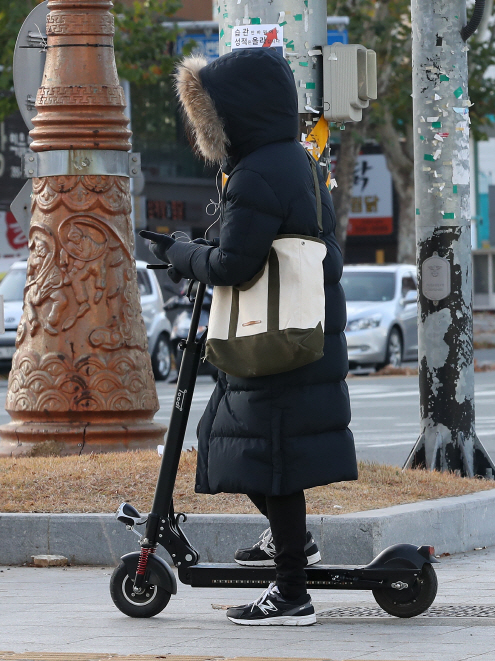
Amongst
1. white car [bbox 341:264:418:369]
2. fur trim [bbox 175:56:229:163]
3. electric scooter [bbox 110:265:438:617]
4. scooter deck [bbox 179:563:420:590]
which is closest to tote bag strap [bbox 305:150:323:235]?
fur trim [bbox 175:56:229:163]

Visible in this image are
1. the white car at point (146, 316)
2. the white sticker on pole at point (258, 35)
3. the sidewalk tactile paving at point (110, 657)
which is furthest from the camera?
the white car at point (146, 316)

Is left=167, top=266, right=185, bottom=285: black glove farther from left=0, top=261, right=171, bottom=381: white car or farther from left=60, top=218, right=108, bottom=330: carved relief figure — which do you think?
left=0, top=261, right=171, bottom=381: white car

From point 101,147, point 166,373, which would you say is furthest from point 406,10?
point 101,147

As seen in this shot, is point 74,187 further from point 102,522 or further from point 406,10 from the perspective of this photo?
point 406,10

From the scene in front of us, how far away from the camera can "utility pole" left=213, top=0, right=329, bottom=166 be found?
735cm

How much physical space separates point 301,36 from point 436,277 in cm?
183

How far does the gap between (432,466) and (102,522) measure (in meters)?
2.48

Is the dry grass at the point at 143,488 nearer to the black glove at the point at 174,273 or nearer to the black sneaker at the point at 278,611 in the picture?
the black sneaker at the point at 278,611

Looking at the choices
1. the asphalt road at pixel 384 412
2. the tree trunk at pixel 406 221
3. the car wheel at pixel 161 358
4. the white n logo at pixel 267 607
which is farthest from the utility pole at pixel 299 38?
the tree trunk at pixel 406 221

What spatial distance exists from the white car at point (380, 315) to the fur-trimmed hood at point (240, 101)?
15.8 metres

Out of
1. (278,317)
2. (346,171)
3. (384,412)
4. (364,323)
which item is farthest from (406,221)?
(278,317)

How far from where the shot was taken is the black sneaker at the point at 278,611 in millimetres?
4988

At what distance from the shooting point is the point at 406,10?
28.7 metres

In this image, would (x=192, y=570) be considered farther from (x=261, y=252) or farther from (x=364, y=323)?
(x=364, y=323)
